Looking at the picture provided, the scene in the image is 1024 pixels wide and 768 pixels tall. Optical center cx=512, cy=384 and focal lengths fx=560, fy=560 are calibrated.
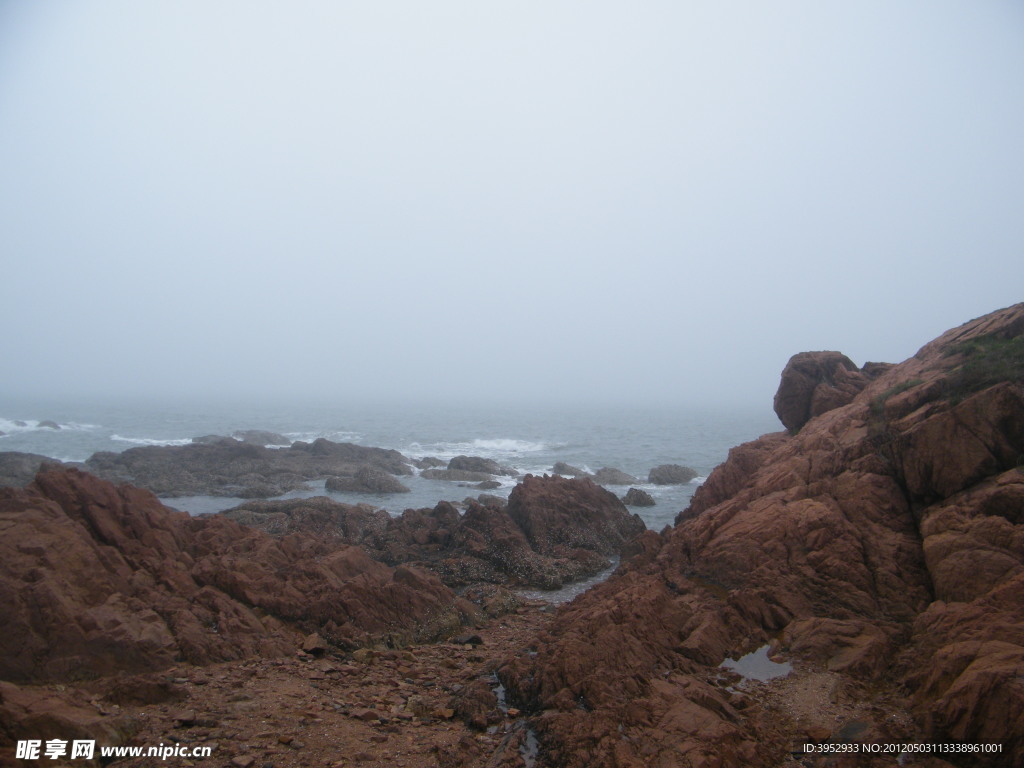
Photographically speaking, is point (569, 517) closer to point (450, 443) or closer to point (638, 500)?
point (638, 500)

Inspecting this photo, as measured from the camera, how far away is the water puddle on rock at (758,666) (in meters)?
8.26

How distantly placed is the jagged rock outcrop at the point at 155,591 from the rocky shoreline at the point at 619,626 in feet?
0.15

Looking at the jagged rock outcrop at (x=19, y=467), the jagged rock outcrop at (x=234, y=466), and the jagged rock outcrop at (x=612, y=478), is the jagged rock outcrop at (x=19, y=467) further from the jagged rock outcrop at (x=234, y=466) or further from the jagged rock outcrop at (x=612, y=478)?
the jagged rock outcrop at (x=612, y=478)

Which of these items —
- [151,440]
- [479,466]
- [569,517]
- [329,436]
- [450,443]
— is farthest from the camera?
[329,436]

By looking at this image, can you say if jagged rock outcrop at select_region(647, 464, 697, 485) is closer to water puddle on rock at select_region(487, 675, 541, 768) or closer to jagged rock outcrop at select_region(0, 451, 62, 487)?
water puddle on rock at select_region(487, 675, 541, 768)

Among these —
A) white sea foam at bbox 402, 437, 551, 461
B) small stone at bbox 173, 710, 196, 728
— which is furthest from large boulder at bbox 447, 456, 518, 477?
small stone at bbox 173, 710, 196, 728

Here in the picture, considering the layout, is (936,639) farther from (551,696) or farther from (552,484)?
(552,484)

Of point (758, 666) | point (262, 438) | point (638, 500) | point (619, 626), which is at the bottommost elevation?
point (638, 500)

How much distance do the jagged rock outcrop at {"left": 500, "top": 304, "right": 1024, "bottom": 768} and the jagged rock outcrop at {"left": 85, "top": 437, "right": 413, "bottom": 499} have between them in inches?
1018

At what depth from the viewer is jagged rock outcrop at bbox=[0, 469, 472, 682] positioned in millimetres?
8039

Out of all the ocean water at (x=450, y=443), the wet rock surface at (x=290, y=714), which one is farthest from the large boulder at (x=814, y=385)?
the wet rock surface at (x=290, y=714)

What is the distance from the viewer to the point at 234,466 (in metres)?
36.8

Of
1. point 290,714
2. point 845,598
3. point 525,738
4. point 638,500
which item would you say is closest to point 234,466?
point 638,500

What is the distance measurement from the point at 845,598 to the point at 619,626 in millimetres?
3953
